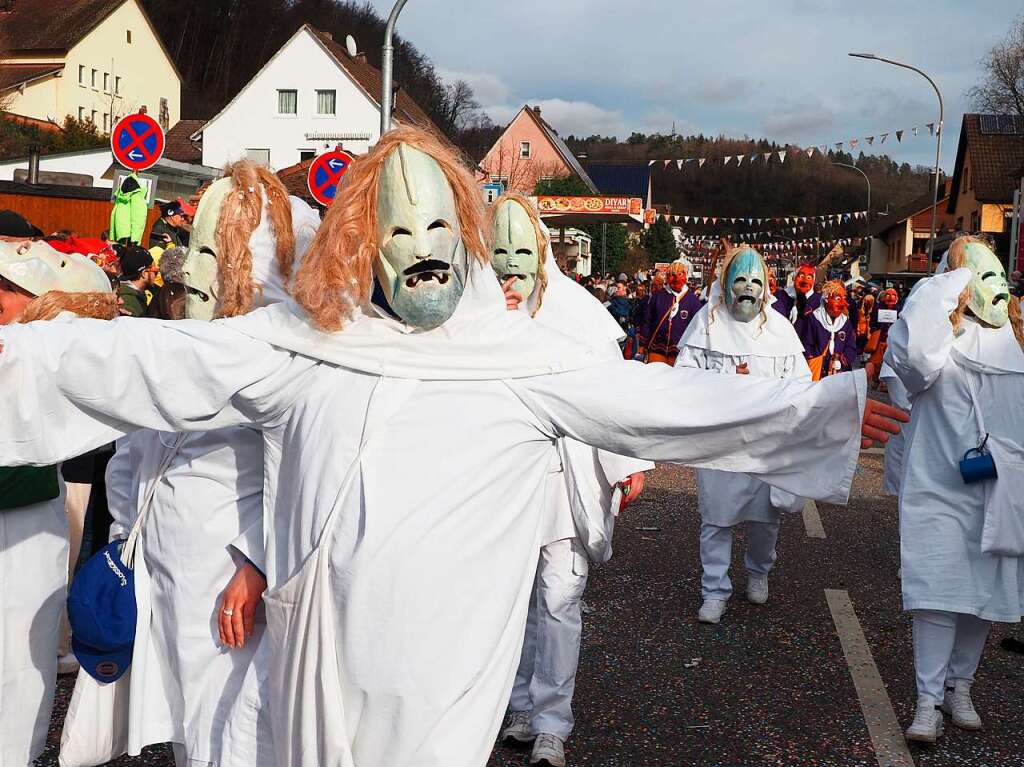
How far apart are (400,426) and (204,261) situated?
1.16 m

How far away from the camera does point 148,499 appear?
3287 mm

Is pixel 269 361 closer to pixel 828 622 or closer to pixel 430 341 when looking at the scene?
pixel 430 341

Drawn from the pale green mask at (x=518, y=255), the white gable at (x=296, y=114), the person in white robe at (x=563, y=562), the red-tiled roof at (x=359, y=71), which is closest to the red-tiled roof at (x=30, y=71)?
the white gable at (x=296, y=114)

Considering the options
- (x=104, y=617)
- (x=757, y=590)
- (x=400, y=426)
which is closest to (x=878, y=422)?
(x=400, y=426)

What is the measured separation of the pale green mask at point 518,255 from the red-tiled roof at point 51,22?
5653 cm

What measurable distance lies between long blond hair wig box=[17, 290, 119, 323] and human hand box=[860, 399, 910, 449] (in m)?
2.33

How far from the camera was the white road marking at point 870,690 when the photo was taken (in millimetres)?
4691

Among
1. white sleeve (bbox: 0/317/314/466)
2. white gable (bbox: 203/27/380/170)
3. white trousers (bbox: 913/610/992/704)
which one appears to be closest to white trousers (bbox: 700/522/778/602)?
white trousers (bbox: 913/610/992/704)

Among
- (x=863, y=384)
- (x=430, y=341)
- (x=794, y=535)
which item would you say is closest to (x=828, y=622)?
(x=794, y=535)

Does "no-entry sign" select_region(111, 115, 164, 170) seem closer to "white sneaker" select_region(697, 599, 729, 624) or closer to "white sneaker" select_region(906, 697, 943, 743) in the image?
"white sneaker" select_region(697, 599, 729, 624)

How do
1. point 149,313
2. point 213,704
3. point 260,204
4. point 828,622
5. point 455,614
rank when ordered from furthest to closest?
point 149,313 < point 828,622 < point 260,204 < point 213,704 < point 455,614

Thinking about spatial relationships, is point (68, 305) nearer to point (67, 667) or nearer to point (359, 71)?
point (67, 667)

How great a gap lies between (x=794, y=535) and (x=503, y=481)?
6.45 m

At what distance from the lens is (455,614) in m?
2.55
